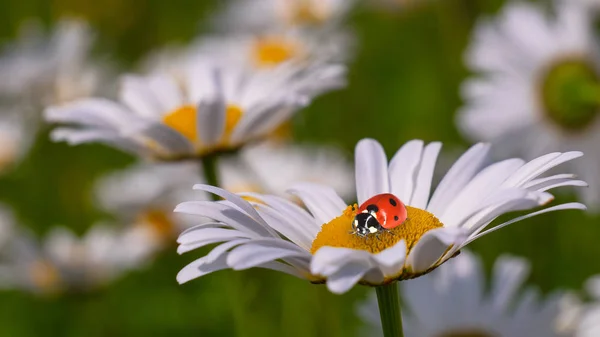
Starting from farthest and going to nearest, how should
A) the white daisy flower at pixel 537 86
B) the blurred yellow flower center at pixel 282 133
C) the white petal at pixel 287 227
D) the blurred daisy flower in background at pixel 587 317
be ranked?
the blurred yellow flower center at pixel 282 133, the white daisy flower at pixel 537 86, the blurred daisy flower in background at pixel 587 317, the white petal at pixel 287 227

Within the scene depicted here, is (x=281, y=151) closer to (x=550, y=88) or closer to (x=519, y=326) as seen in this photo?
(x=550, y=88)

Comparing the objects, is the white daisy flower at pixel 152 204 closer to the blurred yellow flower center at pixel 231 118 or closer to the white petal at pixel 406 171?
the blurred yellow flower center at pixel 231 118

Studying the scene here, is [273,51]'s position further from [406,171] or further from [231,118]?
[406,171]

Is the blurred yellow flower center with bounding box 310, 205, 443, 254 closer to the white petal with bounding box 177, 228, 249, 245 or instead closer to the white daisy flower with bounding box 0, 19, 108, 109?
the white petal with bounding box 177, 228, 249, 245

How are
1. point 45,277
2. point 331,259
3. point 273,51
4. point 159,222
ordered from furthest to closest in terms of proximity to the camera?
point 273,51
point 159,222
point 45,277
point 331,259

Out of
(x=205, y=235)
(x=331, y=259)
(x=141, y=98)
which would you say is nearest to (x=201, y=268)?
(x=205, y=235)

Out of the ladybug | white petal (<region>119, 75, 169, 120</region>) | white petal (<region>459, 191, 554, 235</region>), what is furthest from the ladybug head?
white petal (<region>119, 75, 169, 120</region>)

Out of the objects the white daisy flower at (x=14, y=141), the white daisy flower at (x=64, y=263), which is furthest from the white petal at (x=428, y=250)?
the white daisy flower at (x=14, y=141)

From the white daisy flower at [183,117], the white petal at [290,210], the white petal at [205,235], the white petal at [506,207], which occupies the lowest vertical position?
the white petal at [506,207]
